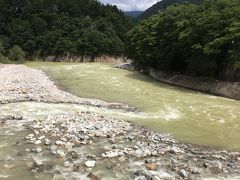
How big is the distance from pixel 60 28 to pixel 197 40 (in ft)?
202

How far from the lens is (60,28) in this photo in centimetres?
9569

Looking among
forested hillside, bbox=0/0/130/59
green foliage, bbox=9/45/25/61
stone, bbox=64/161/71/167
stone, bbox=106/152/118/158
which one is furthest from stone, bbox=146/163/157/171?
forested hillside, bbox=0/0/130/59

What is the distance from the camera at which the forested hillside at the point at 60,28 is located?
3474 inches

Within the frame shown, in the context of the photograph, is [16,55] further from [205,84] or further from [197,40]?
[205,84]

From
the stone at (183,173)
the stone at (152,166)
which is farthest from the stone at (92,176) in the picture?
the stone at (183,173)

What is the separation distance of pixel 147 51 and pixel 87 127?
116ft

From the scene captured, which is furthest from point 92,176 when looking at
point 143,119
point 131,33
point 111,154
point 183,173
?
point 131,33

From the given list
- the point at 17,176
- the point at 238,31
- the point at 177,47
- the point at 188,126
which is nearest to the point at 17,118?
the point at 17,176

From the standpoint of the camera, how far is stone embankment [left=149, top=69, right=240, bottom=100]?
1347 inches

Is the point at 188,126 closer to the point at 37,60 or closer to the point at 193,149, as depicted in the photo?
the point at 193,149

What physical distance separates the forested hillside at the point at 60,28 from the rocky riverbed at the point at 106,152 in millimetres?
61697

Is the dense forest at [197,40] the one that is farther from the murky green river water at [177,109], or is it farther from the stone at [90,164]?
the stone at [90,164]

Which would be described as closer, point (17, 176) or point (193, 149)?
point (17, 176)

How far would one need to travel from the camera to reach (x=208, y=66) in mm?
38750
